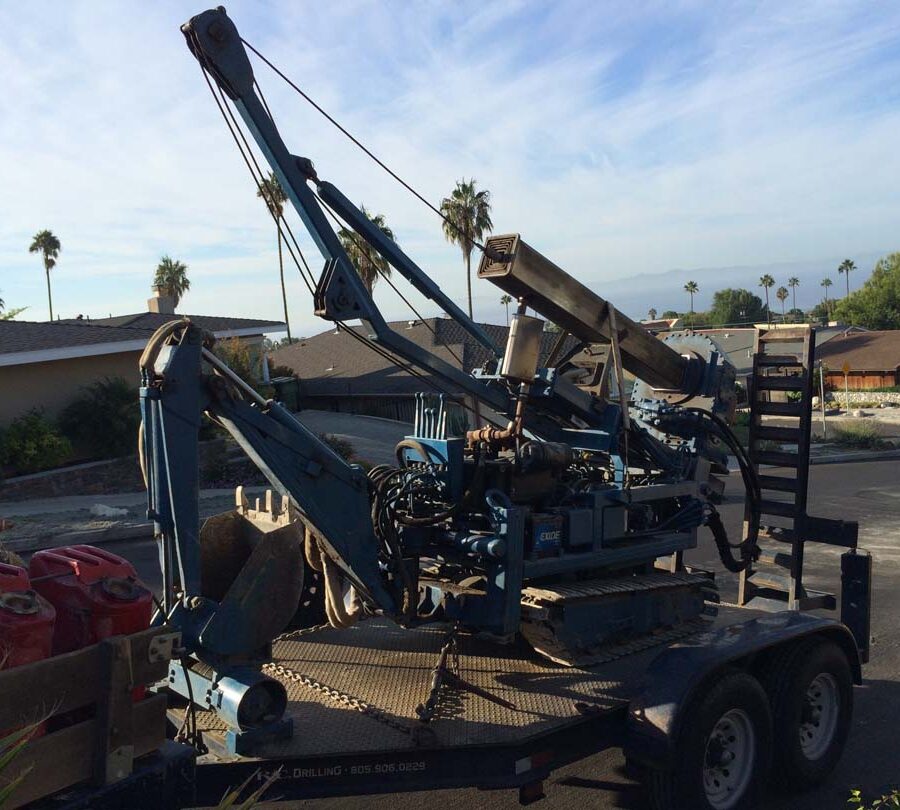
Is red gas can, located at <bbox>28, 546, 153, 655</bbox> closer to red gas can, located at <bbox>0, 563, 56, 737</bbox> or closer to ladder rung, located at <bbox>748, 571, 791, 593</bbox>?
red gas can, located at <bbox>0, 563, 56, 737</bbox>

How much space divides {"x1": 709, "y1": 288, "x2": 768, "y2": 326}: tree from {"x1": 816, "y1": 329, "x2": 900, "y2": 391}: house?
178 feet

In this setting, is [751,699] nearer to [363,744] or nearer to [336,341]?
[363,744]

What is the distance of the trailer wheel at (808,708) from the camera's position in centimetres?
548

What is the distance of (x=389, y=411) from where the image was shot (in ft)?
108

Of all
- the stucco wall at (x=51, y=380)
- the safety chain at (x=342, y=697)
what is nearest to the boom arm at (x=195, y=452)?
the safety chain at (x=342, y=697)

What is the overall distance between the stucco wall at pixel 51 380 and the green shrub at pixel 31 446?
3.13 feet

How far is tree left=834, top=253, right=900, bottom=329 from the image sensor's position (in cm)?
7544

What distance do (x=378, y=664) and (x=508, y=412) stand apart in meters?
1.78

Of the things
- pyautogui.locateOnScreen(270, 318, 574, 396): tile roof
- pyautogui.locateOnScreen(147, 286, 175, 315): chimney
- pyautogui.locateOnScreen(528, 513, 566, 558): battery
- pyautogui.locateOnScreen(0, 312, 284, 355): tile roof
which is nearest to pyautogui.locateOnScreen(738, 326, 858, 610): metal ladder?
pyautogui.locateOnScreen(528, 513, 566, 558): battery

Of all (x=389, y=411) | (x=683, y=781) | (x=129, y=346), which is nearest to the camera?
(x=683, y=781)

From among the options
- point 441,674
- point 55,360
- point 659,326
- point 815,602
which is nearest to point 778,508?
point 815,602

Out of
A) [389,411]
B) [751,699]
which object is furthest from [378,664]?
[389,411]

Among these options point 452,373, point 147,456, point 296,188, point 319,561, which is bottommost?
point 319,561

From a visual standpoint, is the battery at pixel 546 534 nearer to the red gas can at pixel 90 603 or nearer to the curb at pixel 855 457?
the red gas can at pixel 90 603
